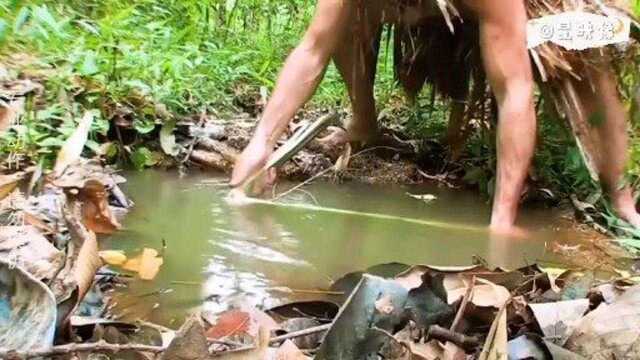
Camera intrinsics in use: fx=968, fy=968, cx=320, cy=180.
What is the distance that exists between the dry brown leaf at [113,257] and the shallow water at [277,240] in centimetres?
6

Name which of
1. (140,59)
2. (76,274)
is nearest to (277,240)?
(76,274)

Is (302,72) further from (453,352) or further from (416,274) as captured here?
(453,352)

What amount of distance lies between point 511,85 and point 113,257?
1126 mm

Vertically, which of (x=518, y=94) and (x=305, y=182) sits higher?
(x=518, y=94)

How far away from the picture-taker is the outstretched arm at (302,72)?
2.32 metres

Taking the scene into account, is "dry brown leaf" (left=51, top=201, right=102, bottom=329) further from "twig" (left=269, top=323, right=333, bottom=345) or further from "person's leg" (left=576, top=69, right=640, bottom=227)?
"person's leg" (left=576, top=69, right=640, bottom=227)

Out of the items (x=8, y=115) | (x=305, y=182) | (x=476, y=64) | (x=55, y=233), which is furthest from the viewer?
(x=476, y=64)

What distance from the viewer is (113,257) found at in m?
1.52

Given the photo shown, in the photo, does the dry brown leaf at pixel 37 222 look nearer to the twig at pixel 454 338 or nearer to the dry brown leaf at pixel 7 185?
the dry brown leaf at pixel 7 185

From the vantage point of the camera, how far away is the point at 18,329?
1.03 m

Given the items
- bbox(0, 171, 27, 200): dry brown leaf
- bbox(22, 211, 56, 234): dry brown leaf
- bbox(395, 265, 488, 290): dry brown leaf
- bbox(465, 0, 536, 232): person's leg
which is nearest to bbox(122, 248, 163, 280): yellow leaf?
bbox(22, 211, 56, 234): dry brown leaf

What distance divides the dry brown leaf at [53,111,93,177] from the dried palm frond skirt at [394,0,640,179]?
→ 2.86 feet

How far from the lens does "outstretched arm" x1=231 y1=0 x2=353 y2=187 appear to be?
2324 millimetres

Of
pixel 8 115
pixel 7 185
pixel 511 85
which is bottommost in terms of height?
pixel 7 185
